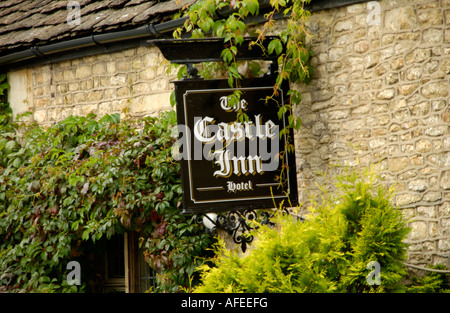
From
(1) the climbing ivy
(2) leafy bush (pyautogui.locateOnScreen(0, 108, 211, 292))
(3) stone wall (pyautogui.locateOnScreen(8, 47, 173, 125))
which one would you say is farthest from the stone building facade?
(3) stone wall (pyautogui.locateOnScreen(8, 47, 173, 125))

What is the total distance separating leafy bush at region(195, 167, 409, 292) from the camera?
4.72 metres

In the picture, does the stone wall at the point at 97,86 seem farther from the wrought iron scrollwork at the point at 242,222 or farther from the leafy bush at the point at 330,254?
the leafy bush at the point at 330,254

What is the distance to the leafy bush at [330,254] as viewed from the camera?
4723 mm

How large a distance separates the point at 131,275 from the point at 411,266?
349 cm

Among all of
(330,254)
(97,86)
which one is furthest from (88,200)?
(330,254)

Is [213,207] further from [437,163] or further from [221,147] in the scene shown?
[437,163]

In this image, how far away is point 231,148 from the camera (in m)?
5.54

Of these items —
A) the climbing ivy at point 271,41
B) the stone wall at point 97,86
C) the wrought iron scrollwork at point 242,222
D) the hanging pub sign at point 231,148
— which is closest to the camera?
the hanging pub sign at point 231,148

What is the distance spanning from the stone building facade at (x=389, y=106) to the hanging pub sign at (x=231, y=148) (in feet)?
1.32

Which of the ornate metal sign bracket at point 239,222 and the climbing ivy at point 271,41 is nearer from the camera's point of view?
the climbing ivy at point 271,41

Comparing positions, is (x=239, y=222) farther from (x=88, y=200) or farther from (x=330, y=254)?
(x=88, y=200)

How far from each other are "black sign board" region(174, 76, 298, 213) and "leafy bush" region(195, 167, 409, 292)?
66 cm

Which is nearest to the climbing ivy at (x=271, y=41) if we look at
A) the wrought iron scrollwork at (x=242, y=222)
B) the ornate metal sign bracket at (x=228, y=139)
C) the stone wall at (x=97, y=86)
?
the ornate metal sign bracket at (x=228, y=139)
